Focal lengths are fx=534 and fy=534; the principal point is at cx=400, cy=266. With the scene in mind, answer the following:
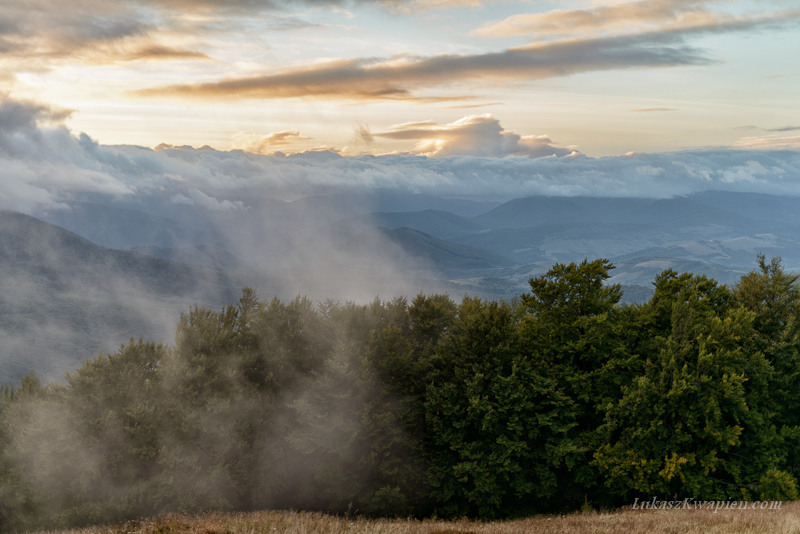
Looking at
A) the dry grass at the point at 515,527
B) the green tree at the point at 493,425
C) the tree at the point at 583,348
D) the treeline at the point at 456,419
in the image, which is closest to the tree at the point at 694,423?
the treeline at the point at 456,419

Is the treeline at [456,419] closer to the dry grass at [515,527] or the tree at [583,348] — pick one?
the tree at [583,348]

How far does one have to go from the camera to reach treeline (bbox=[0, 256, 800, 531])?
125ft

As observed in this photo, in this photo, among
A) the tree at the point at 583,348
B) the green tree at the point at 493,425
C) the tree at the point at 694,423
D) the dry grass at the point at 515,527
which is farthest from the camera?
the tree at the point at 583,348

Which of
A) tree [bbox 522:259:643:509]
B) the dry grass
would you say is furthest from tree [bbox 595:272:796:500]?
the dry grass

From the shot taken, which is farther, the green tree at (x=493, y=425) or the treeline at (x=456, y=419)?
the green tree at (x=493, y=425)

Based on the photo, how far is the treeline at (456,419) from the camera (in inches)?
1497

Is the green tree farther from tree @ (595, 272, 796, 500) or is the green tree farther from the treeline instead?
tree @ (595, 272, 796, 500)

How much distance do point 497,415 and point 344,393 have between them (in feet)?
38.1

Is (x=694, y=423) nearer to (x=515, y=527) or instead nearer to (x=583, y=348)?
(x=583, y=348)

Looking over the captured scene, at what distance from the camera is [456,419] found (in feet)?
137

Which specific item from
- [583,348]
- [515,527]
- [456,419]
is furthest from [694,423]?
[515,527]

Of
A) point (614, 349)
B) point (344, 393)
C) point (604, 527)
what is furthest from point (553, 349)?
point (604, 527)

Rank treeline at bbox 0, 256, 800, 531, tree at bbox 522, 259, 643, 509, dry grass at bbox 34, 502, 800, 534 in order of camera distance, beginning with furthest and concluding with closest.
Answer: tree at bbox 522, 259, 643, 509 → treeline at bbox 0, 256, 800, 531 → dry grass at bbox 34, 502, 800, 534

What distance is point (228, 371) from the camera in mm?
44250
